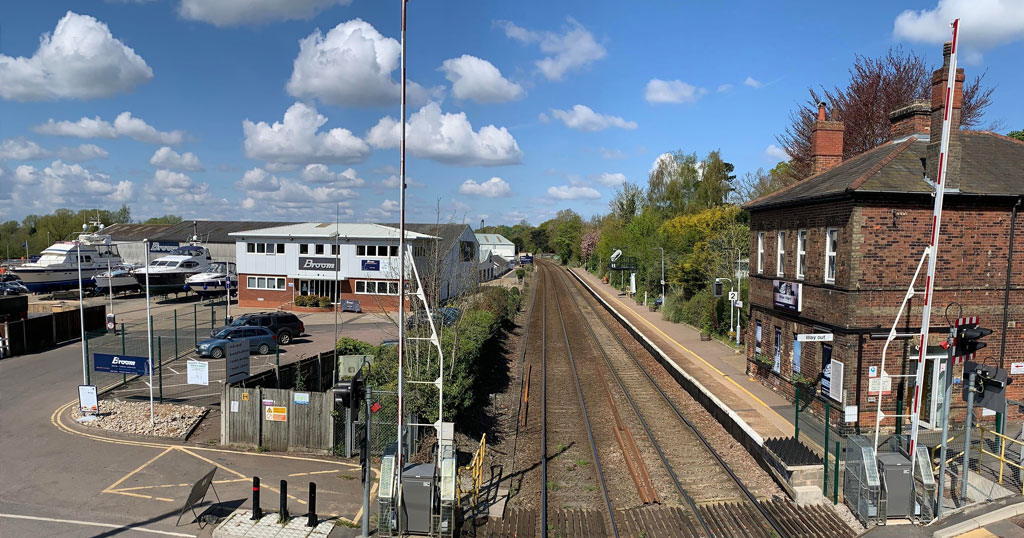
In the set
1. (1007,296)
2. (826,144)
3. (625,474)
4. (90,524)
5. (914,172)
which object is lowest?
(625,474)

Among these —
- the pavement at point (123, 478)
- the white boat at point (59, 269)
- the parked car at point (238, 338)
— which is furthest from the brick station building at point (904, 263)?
the white boat at point (59, 269)

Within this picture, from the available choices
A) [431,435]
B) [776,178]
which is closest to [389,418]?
[431,435]

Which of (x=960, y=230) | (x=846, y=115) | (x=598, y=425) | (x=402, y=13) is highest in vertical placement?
(x=846, y=115)

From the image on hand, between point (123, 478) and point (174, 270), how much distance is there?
40747mm

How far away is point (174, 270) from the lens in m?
48.6

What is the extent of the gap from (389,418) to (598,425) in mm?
6410

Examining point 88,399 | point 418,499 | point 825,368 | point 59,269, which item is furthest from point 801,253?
point 59,269

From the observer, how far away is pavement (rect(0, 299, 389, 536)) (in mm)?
10719

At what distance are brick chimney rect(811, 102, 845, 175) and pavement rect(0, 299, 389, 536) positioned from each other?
761 inches

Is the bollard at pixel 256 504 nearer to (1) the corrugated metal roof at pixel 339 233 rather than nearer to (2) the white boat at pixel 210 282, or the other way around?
(1) the corrugated metal roof at pixel 339 233

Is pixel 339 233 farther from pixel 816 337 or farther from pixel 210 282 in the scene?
pixel 816 337

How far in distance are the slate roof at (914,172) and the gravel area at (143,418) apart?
18797 mm

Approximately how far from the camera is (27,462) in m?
13.6

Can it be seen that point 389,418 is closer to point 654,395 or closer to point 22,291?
point 654,395
